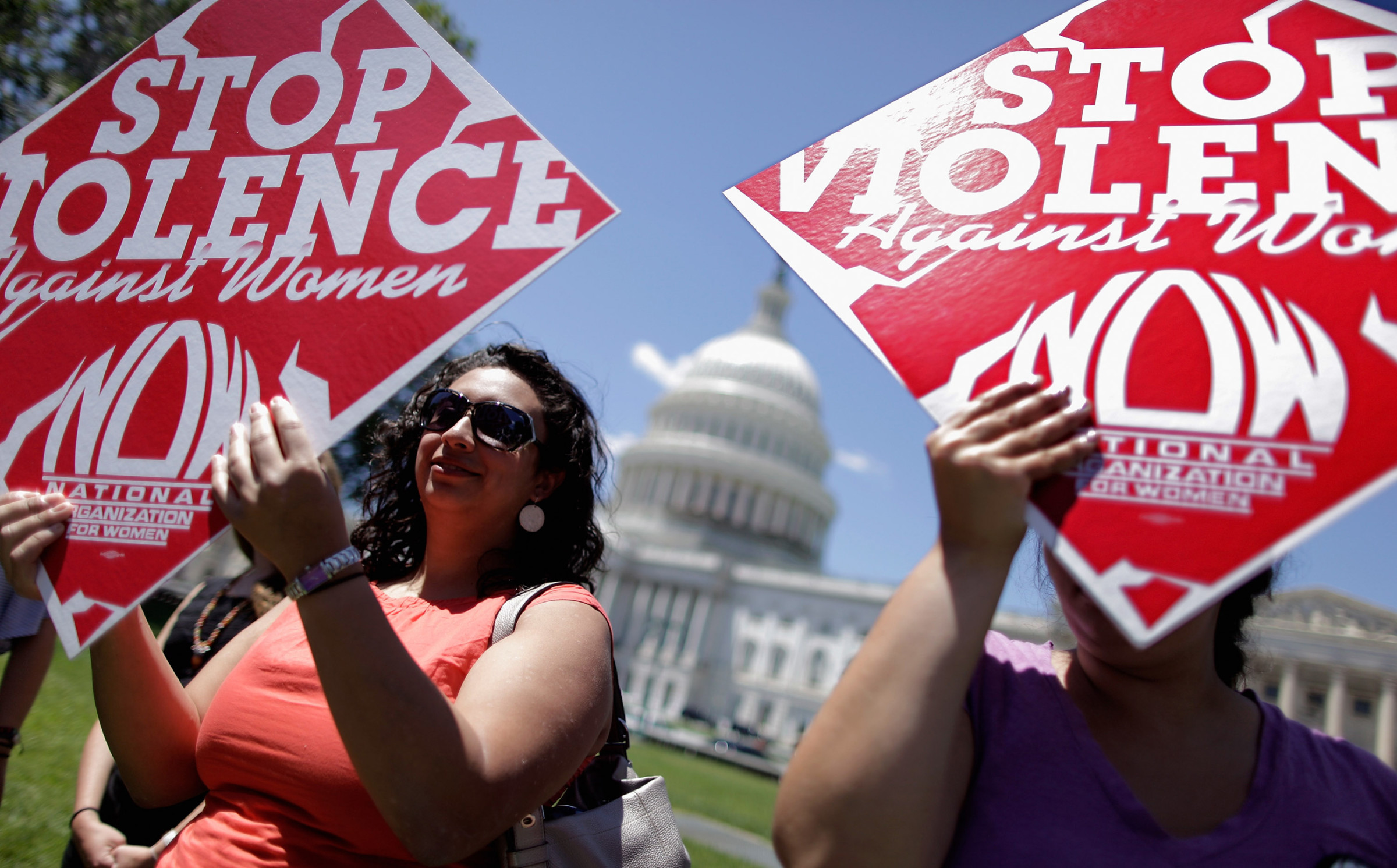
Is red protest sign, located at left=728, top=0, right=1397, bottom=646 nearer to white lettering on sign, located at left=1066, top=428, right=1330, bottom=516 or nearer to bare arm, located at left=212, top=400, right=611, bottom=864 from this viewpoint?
white lettering on sign, located at left=1066, top=428, right=1330, bottom=516

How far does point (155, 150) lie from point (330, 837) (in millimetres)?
1431

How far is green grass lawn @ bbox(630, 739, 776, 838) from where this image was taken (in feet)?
43.9

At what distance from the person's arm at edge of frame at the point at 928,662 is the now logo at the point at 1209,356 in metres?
0.07

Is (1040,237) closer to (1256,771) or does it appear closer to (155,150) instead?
(1256,771)

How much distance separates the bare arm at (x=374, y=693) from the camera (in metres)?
1.32

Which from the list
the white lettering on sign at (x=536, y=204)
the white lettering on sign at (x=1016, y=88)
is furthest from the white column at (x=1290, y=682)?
the white lettering on sign at (x=536, y=204)

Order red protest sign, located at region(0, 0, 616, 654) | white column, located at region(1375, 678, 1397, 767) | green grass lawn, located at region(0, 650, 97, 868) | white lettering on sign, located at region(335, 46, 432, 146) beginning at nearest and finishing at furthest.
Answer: red protest sign, located at region(0, 0, 616, 654)
white lettering on sign, located at region(335, 46, 432, 146)
green grass lawn, located at region(0, 650, 97, 868)
white column, located at region(1375, 678, 1397, 767)

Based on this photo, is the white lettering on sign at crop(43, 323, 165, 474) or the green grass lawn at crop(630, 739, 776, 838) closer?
the white lettering on sign at crop(43, 323, 165, 474)

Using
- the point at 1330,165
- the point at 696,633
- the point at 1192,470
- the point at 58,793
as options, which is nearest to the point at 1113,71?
the point at 1330,165

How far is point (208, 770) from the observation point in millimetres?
1853

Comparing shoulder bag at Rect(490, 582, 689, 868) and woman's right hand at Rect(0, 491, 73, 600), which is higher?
woman's right hand at Rect(0, 491, 73, 600)

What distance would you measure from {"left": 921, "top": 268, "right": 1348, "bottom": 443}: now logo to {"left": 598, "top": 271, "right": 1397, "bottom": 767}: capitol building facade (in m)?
36.5

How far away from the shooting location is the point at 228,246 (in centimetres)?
166

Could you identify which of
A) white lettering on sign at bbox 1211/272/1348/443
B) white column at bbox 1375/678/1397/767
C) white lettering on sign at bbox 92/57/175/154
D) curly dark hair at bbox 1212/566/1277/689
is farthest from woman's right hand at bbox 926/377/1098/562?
white column at bbox 1375/678/1397/767
